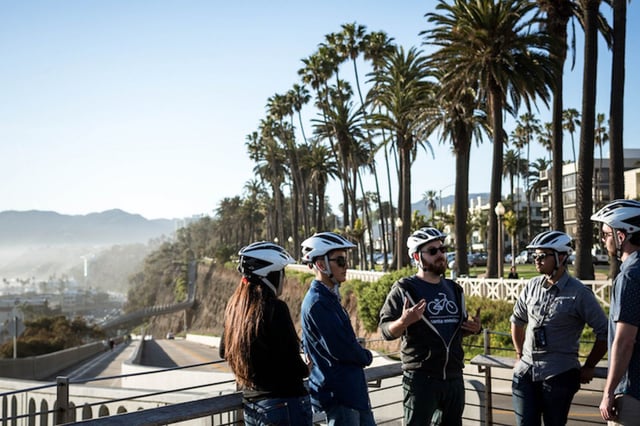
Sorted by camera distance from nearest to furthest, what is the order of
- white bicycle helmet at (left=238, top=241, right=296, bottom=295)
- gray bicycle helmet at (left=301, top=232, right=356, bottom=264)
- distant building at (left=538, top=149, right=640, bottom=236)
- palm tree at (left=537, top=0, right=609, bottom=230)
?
white bicycle helmet at (left=238, top=241, right=296, bottom=295) < gray bicycle helmet at (left=301, top=232, right=356, bottom=264) < palm tree at (left=537, top=0, right=609, bottom=230) < distant building at (left=538, top=149, right=640, bottom=236)

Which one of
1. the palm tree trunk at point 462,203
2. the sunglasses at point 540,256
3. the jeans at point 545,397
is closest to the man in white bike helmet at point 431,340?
the jeans at point 545,397

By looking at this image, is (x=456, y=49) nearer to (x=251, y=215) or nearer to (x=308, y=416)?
(x=308, y=416)

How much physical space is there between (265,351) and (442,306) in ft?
5.37

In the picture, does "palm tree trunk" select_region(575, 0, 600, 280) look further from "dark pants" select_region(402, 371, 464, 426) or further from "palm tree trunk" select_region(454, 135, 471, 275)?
"dark pants" select_region(402, 371, 464, 426)

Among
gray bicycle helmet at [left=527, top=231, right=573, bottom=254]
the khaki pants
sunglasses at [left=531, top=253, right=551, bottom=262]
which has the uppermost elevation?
gray bicycle helmet at [left=527, top=231, right=573, bottom=254]

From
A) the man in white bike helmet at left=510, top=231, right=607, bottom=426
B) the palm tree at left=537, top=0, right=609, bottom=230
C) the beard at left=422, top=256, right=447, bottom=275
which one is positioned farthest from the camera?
the palm tree at left=537, top=0, right=609, bottom=230

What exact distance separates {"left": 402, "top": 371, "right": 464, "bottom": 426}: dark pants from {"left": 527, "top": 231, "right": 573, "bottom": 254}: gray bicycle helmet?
4.37ft

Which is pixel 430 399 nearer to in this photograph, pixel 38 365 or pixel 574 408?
pixel 574 408

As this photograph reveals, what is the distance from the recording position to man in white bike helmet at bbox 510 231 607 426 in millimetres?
5137

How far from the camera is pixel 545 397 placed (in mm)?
5191

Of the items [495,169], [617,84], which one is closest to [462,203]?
[495,169]

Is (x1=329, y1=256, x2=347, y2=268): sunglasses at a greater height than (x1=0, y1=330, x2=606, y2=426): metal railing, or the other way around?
(x1=329, y1=256, x2=347, y2=268): sunglasses

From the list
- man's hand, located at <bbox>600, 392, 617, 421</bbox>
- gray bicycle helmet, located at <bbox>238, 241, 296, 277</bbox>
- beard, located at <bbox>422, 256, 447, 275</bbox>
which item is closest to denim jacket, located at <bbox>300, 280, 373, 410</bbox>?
gray bicycle helmet, located at <bbox>238, 241, 296, 277</bbox>

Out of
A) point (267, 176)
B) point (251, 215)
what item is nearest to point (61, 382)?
point (267, 176)
